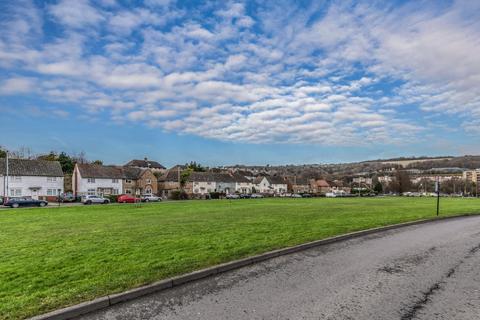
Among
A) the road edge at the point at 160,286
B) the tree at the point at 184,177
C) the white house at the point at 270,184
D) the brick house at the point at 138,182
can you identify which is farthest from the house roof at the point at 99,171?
the road edge at the point at 160,286

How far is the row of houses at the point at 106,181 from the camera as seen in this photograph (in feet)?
204

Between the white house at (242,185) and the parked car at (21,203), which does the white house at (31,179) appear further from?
the white house at (242,185)

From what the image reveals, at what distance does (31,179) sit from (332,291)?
69.6 metres

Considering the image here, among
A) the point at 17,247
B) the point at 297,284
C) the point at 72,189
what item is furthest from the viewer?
the point at 72,189

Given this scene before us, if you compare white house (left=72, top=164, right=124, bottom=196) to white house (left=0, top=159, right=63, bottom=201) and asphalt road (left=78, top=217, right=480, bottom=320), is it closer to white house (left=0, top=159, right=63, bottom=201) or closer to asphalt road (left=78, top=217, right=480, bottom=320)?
white house (left=0, top=159, right=63, bottom=201)

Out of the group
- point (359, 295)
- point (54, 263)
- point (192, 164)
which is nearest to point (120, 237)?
point (54, 263)

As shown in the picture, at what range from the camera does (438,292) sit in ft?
21.6

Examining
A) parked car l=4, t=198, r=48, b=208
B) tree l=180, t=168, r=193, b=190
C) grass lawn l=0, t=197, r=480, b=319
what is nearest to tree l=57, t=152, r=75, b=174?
tree l=180, t=168, r=193, b=190

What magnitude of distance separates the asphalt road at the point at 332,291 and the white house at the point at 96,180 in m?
69.1

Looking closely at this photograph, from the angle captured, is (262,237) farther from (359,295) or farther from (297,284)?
(359,295)

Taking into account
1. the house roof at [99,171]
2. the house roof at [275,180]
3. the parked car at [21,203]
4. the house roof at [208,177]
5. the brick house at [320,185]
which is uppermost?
the house roof at [99,171]

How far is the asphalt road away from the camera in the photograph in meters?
5.53

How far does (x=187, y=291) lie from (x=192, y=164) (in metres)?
106

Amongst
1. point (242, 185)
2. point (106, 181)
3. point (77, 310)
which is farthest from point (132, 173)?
point (77, 310)
